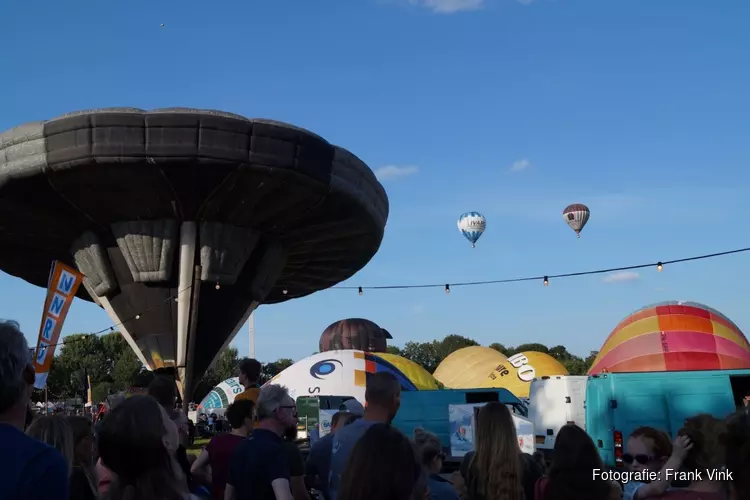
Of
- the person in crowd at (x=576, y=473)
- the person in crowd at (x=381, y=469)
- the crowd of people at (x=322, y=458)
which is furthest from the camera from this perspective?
the person in crowd at (x=576, y=473)

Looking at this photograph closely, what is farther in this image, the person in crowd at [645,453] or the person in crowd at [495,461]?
the person in crowd at [645,453]

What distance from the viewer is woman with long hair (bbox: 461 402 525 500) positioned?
4531mm

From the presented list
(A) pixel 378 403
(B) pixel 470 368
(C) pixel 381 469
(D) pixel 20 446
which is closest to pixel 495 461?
(A) pixel 378 403

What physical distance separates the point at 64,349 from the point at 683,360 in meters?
84.0

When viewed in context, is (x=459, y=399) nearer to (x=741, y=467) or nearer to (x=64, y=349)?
(x=741, y=467)

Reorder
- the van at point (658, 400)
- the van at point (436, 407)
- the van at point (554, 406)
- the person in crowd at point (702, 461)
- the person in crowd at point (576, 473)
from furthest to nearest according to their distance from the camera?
the van at point (436, 407), the van at point (554, 406), the van at point (658, 400), the person in crowd at point (702, 461), the person in crowd at point (576, 473)

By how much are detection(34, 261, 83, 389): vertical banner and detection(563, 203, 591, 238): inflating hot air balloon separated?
26418mm

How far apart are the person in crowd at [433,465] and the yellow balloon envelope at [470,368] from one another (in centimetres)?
3764

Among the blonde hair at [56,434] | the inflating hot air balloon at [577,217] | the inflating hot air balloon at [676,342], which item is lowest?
the blonde hair at [56,434]

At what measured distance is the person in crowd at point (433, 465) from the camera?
4.16 metres

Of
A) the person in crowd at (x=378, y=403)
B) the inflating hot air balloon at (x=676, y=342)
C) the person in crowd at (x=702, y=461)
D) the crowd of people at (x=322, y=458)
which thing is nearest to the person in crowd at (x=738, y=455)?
the crowd of people at (x=322, y=458)

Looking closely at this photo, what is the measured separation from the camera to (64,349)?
3541 inches

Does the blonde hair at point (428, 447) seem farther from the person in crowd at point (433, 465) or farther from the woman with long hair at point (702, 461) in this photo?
the woman with long hair at point (702, 461)

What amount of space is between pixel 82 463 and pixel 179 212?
1658 centimetres
